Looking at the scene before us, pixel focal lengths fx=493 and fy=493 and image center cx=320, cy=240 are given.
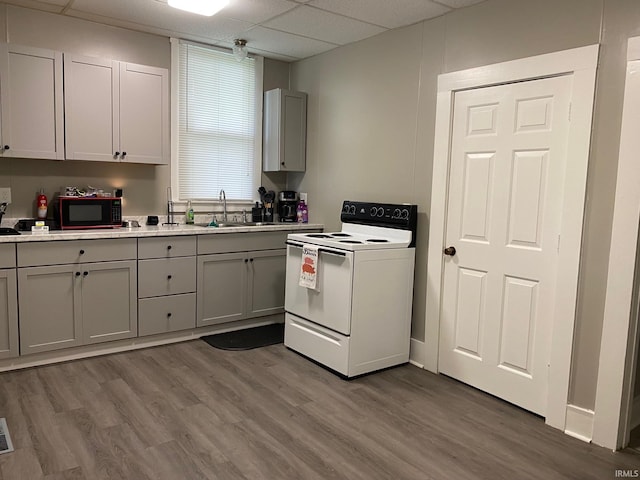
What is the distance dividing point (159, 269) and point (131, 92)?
140cm

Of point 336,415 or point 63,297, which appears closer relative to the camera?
point 336,415

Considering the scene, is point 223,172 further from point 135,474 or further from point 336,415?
point 135,474

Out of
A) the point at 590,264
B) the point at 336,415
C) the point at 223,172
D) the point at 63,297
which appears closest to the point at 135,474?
the point at 336,415

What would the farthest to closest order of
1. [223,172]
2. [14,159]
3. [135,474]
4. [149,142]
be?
1. [223,172]
2. [149,142]
3. [14,159]
4. [135,474]

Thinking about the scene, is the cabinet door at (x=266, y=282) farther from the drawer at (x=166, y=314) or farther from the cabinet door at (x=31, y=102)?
the cabinet door at (x=31, y=102)

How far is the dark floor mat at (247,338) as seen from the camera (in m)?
3.98

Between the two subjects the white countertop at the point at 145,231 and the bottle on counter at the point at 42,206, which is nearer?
the white countertop at the point at 145,231

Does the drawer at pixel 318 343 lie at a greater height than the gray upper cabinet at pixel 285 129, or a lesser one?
lesser

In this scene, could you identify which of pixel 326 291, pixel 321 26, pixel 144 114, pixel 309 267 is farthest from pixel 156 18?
pixel 326 291

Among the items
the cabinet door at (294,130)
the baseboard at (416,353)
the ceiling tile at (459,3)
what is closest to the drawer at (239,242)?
the cabinet door at (294,130)

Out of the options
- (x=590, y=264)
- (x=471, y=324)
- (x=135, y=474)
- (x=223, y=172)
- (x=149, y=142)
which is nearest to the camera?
(x=135, y=474)

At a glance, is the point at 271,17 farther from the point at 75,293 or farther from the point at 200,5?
the point at 75,293

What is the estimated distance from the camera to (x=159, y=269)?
385 centimetres

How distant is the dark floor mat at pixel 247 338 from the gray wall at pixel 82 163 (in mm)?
1246
